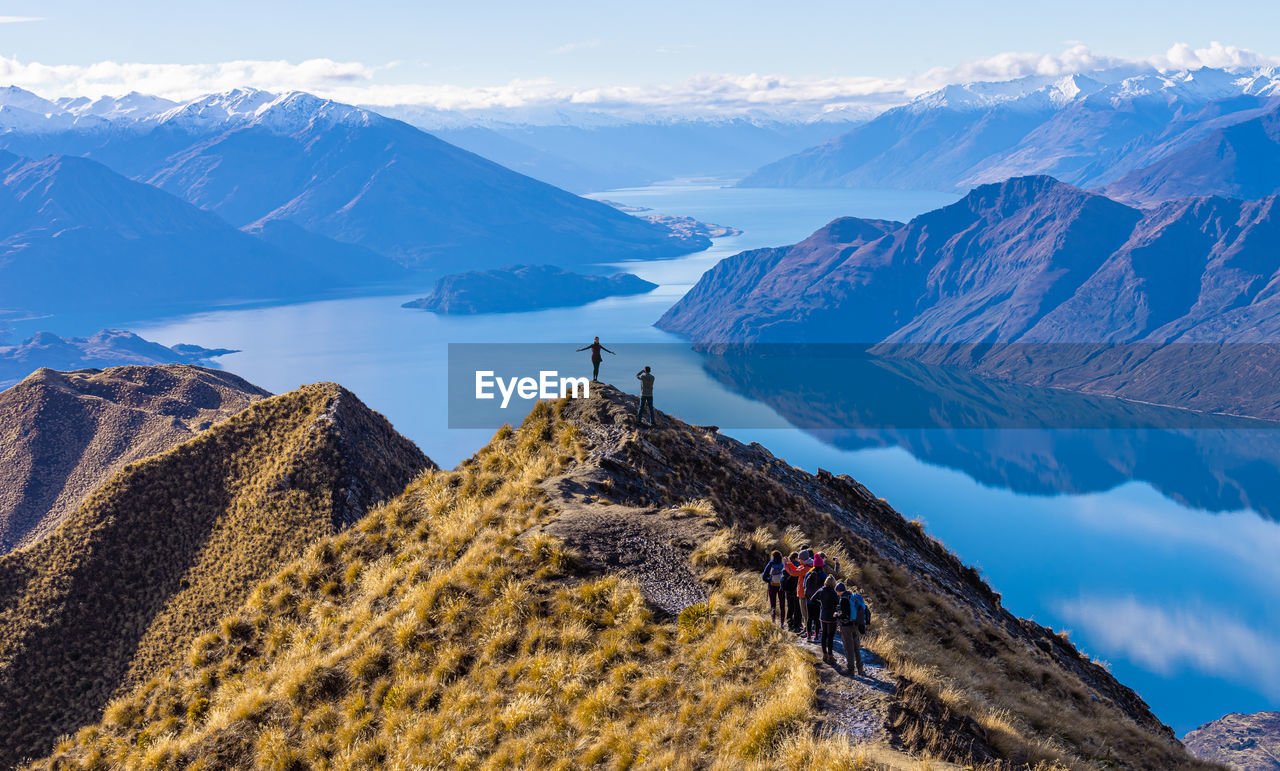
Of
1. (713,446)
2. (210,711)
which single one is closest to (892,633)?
(713,446)

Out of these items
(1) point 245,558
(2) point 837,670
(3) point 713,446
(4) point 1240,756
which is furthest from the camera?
(4) point 1240,756

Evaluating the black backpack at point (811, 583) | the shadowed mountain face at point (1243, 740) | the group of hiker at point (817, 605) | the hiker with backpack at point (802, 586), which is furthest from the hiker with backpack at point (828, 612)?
the shadowed mountain face at point (1243, 740)

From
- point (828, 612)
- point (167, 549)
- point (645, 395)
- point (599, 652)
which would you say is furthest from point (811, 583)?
point (167, 549)

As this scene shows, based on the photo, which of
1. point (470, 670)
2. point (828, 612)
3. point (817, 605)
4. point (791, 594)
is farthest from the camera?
point (470, 670)

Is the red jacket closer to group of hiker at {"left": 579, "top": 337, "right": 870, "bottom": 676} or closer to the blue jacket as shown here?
group of hiker at {"left": 579, "top": 337, "right": 870, "bottom": 676}

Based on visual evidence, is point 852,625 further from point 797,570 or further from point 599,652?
point 599,652

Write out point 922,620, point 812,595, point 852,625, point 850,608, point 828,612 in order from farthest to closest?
point 922,620
point 812,595
point 828,612
point 850,608
point 852,625

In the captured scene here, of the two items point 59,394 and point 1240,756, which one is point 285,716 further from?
point 1240,756
